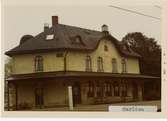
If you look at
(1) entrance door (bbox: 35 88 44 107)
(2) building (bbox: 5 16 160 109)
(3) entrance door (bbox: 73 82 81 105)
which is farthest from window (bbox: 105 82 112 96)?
(1) entrance door (bbox: 35 88 44 107)

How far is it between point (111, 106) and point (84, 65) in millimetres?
183

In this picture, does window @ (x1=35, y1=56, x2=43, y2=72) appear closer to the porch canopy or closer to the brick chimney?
the porch canopy

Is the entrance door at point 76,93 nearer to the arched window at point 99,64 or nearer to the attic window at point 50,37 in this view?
the arched window at point 99,64

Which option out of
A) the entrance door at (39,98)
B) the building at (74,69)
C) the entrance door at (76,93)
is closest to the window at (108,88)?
the building at (74,69)

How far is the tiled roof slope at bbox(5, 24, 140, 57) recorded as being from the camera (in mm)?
1414

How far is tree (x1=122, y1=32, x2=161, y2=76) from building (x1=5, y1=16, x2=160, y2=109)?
0.8 inches

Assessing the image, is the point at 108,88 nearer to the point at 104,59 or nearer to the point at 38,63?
the point at 104,59

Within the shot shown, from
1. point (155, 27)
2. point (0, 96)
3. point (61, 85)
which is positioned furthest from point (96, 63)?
point (0, 96)

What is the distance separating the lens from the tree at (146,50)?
1372 millimetres

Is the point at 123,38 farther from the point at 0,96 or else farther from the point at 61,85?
the point at 0,96

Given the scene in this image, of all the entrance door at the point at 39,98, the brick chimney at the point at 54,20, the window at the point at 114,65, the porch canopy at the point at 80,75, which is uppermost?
the brick chimney at the point at 54,20

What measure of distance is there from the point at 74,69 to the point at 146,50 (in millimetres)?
281

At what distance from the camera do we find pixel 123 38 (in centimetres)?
140

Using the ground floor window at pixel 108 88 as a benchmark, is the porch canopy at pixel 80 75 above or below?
above
